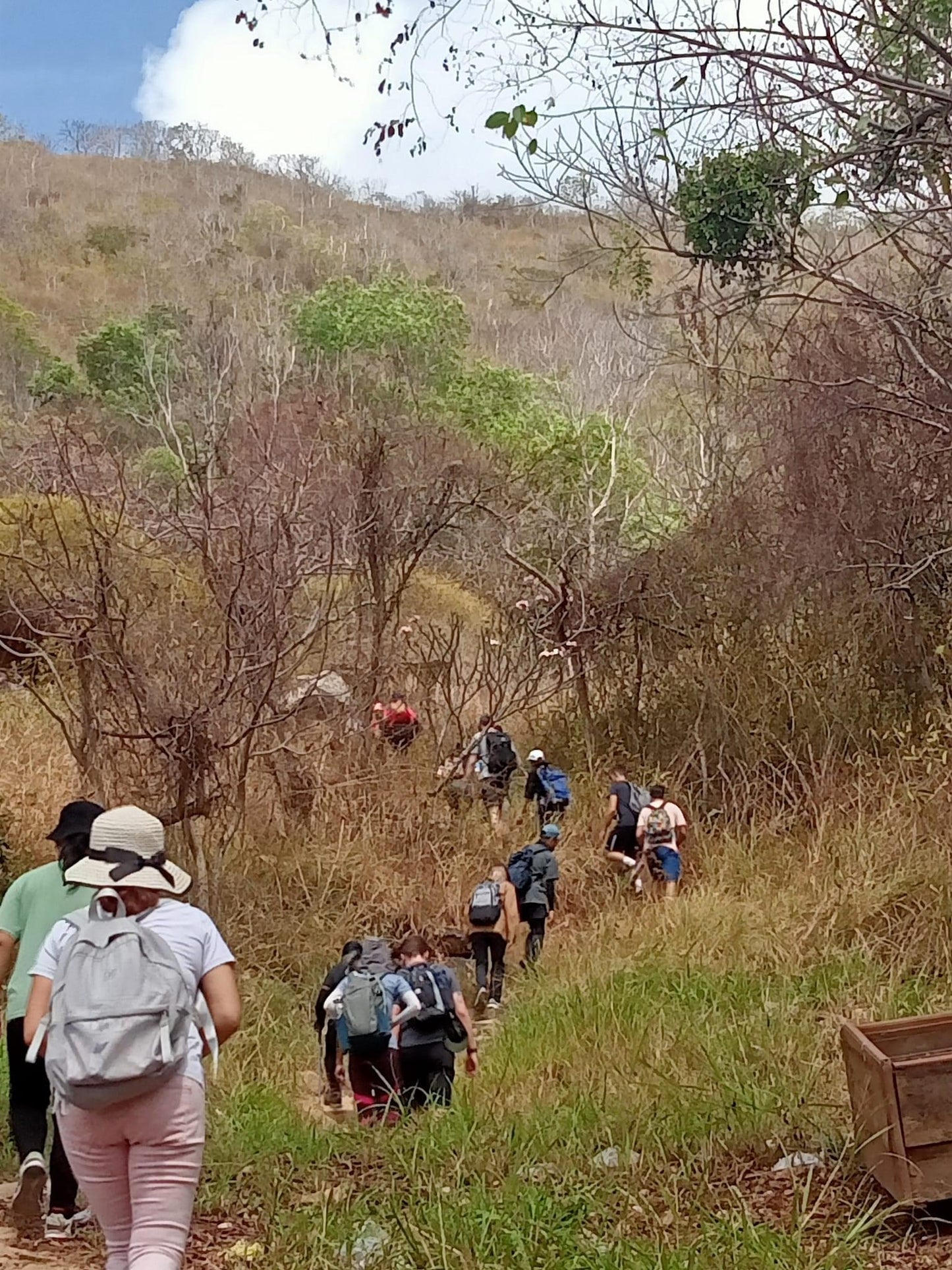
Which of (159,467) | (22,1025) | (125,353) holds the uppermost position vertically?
(125,353)

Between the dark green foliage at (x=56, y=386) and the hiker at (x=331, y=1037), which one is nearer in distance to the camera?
the hiker at (x=331, y=1037)

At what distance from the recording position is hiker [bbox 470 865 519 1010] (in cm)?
791

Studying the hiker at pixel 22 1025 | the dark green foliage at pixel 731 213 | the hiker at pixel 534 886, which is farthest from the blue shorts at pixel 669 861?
the hiker at pixel 22 1025

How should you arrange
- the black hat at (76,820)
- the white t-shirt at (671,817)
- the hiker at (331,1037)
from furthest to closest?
the white t-shirt at (671,817), the hiker at (331,1037), the black hat at (76,820)

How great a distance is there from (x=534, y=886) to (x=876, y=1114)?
4815 mm

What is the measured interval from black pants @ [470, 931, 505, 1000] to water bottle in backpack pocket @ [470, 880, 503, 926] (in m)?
0.11

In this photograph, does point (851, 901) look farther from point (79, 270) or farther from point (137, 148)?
point (137, 148)

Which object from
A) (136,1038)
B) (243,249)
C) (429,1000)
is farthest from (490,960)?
(243,249)

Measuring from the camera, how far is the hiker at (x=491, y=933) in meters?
7.91

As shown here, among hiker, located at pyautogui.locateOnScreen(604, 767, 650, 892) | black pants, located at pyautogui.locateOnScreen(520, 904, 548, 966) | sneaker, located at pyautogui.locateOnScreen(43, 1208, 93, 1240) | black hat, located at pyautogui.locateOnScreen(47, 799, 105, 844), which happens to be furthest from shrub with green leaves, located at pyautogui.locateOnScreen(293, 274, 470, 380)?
sneaker, located at pyautogui.locateOnScreen(43, 1208, 93, 1240)

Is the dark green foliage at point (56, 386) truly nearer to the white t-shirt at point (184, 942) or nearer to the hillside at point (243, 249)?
the hillside at point (243, 249)

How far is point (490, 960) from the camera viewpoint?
8.10 metres

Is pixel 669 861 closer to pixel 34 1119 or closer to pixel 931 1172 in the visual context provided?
pixel 931 1172

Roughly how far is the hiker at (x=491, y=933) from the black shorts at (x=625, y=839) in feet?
6.26
